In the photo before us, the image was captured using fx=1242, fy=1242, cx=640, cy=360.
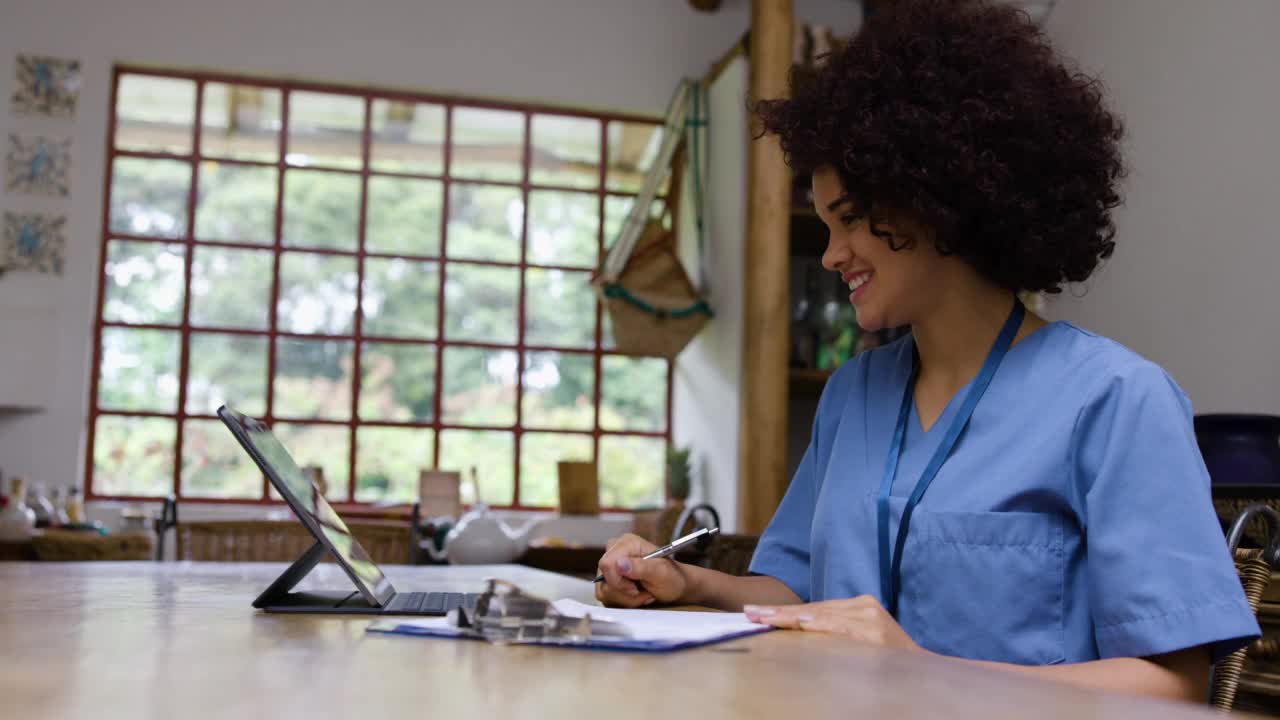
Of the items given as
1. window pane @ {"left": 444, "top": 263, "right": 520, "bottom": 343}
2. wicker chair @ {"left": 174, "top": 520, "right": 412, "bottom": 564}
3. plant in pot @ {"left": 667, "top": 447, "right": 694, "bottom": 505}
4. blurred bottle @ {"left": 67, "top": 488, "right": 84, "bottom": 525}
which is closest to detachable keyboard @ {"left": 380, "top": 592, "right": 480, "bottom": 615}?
wicker chair @ {"left": 174, "top": 520, "right": 412, "bottom": 564}

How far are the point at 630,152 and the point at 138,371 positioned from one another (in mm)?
2540

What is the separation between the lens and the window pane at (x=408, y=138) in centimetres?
593

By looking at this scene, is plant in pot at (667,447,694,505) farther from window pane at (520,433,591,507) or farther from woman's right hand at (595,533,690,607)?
woman's right hand at (595,533,690,607)

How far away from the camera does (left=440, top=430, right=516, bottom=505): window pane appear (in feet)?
19.3

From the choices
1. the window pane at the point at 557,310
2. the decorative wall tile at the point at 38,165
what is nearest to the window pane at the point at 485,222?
the window pane at the point at 557,310

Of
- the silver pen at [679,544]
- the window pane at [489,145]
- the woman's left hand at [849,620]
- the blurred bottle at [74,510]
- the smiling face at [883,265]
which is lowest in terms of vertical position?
the blurred bottle at [74,510]

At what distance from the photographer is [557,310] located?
6.04m

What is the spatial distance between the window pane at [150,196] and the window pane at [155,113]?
0.29 ft

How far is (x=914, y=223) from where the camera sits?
1.38 metres

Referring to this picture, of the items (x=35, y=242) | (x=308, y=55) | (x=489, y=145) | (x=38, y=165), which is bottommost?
(x=35, y=242)

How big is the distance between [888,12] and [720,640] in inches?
32.7

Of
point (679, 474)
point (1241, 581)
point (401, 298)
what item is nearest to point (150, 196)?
point (401, 298)

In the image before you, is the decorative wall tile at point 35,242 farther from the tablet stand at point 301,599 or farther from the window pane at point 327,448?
the tablet stand at point 301,599

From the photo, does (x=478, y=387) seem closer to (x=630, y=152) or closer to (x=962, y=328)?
(x=630, y=152)
